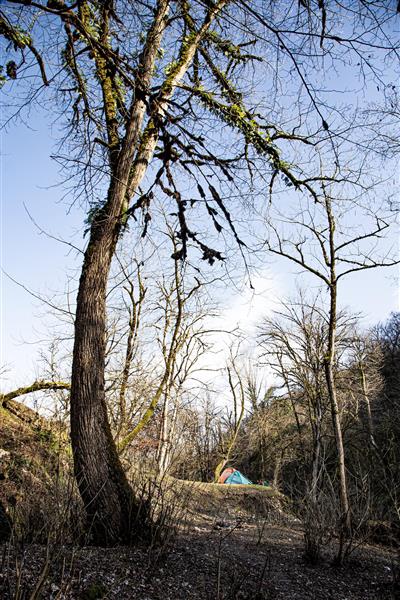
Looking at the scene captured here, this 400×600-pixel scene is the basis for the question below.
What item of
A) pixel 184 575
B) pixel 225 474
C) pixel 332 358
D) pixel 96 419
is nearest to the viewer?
pixel 184 575

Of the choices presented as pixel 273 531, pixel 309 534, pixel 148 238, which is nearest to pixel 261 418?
pixel 273 531

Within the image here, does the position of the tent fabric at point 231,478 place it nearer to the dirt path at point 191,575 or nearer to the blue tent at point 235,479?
the blue tent at point 235,479

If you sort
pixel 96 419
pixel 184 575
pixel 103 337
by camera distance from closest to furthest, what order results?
pixel 184 575, pixel 96 419, pixel 103 337

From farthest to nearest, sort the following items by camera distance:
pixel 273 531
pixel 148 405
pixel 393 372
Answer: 1. pixel 393 372
2. pixel 148 405
3. pixel 273 531

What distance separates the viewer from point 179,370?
1131 centimetres

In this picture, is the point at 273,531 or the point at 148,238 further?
the point at 273,531

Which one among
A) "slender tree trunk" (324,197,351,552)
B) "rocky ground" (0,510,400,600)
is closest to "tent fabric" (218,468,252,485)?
"slender tree trunk" (324,197,351,552)

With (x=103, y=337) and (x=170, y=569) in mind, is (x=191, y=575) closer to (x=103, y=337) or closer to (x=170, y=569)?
(x=170, y=569)

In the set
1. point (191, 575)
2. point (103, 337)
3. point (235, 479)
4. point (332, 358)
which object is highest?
point (332, 358)

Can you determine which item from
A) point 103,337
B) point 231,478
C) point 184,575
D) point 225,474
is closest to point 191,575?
point 184,575

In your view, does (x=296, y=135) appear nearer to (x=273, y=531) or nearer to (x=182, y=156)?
(x=182, y=156)

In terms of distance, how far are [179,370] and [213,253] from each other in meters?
8.97

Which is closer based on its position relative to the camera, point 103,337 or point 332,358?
point 103,337

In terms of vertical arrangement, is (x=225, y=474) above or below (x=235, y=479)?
above
